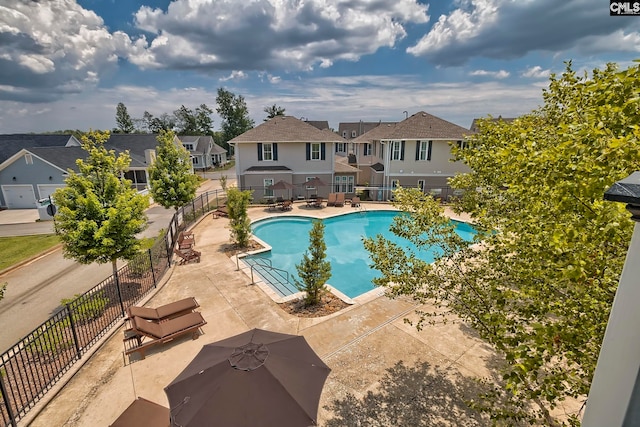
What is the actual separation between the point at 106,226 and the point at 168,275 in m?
3.88

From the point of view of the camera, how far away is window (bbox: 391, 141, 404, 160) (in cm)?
3002

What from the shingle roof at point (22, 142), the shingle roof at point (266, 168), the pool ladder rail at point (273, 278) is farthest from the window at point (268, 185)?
the shingle roof at point (22, 142)

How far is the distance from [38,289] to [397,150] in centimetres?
2812

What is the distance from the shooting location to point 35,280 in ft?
49.2

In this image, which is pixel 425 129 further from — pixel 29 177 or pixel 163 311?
pixel 29 177

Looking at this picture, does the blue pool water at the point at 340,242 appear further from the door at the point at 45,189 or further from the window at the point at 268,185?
the door at the point at 45,189

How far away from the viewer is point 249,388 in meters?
4.90

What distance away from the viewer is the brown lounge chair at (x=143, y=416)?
5371mm

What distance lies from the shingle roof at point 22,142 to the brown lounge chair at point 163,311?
41.0 m

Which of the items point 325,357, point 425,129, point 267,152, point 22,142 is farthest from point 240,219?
point 22,142

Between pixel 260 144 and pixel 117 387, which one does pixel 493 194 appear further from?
pixel 260 144

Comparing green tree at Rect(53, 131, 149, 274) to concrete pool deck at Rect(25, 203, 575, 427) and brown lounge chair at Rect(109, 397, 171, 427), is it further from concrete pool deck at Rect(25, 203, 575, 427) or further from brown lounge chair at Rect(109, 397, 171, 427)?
brown lounge chair at Rect(109, 397, 171, 427)

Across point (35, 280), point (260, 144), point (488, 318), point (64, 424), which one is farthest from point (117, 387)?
point (260, 144)

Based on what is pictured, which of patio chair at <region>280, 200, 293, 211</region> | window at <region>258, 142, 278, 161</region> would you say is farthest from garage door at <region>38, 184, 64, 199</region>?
patio chair at <region>280, 200, 293, 211</region>
